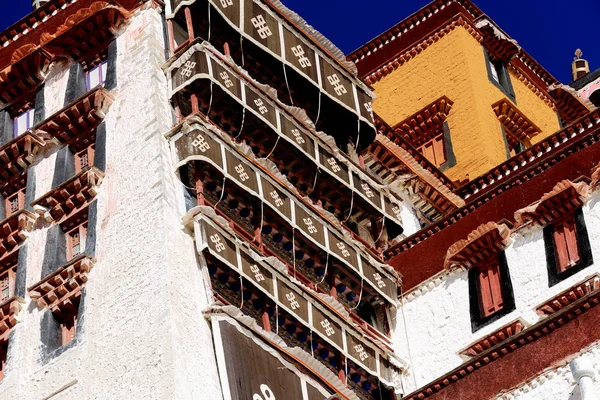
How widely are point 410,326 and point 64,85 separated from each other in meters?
6.21

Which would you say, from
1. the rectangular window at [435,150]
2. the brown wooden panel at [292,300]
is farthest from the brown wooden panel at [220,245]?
the rectangular window at [435,150]

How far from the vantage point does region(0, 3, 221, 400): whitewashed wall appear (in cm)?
2009

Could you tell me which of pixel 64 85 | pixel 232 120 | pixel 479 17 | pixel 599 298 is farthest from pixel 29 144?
pixel 479 17

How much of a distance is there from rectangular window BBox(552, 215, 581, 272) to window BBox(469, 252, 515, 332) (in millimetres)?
833

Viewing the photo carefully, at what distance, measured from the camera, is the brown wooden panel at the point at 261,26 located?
2439 cm

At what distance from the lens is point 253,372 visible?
812 inches

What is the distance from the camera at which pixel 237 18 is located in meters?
24.2

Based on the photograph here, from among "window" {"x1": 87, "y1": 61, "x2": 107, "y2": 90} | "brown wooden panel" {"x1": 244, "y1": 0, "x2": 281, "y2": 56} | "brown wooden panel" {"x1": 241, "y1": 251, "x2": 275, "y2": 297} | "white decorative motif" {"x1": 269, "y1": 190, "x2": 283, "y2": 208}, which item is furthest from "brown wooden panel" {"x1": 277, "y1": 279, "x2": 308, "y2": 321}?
"window" {"x1": 87, "y1": 61, "x2": 107, "y2": 90}

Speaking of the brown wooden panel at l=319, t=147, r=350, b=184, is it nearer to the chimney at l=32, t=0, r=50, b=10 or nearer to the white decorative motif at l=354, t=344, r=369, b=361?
the white decorative motif at l=354, t=344, r=369, b=361

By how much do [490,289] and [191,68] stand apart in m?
5.22

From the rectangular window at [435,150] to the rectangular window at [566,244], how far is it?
8.83m

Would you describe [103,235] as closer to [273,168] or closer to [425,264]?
[273,168]

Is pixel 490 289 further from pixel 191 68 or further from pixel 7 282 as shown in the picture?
pixel 7 282

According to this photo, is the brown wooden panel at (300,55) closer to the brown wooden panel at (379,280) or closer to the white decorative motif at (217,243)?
the brown wooden panel at (379,280)
